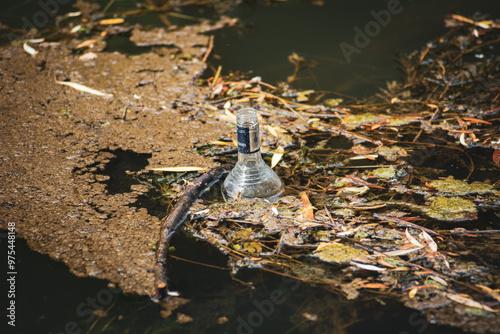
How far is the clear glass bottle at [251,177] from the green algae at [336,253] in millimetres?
328

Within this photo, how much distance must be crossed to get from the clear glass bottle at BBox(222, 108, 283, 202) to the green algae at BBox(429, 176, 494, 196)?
0.64 meters

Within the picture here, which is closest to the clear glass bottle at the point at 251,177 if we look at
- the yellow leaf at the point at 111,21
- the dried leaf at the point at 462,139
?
the dried leaf at the point at 462,139

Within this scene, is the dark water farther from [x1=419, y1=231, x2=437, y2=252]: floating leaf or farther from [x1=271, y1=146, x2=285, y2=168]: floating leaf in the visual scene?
[x1=271, y1=146, x2=285, y2=168]: floating leaf

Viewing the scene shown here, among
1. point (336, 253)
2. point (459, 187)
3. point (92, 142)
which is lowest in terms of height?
point (92, 142)

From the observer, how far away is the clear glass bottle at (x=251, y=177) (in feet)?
5.72

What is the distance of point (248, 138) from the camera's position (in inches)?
67.8

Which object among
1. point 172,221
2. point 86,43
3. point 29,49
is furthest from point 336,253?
point 29,49

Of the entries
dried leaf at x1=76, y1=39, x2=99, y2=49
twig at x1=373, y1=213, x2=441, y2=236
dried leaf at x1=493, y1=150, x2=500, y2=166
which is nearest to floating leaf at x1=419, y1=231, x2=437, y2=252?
twig at x1=373, y1=213, x2=441, y2=236

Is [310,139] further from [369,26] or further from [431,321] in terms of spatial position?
[369,26]

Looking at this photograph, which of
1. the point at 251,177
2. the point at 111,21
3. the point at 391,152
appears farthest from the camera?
the point at 111,21

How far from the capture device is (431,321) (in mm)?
1282

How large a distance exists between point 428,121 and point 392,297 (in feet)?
3.93

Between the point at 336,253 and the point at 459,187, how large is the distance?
0.65 meters

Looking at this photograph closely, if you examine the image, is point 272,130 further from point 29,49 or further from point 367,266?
point 29,49
